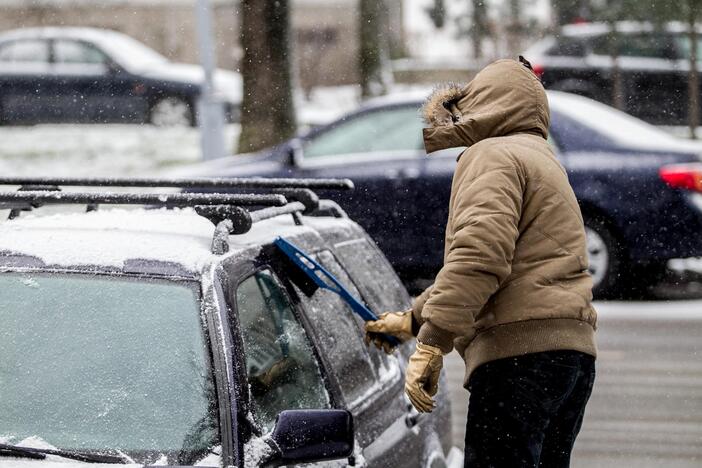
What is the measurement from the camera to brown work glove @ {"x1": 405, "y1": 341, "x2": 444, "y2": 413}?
3.20m

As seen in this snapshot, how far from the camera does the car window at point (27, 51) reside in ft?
62.1

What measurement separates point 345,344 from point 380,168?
577 centimetres

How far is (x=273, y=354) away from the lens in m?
3.15

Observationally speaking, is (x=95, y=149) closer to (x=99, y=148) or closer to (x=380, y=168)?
(x=99, y=148)

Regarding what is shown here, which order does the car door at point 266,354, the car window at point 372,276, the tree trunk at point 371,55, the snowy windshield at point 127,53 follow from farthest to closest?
the tree trunk at point 371,55 → the snowy windshield at point 127,53 → the car window at point 372,276 → the car door at point 266,354

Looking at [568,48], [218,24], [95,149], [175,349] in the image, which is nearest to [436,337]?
[175,349]

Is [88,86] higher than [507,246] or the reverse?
the reverse

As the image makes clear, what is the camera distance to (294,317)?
10.9ft

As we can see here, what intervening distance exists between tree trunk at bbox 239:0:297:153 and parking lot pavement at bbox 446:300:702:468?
6483 mm

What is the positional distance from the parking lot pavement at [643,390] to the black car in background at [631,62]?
882 centimetres

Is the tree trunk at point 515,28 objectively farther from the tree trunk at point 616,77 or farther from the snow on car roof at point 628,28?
the tree trunk at point 616,77

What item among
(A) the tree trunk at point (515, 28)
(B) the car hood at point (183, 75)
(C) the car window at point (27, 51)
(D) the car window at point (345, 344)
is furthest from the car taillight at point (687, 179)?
(A) the tree trunk at point (515, 28)

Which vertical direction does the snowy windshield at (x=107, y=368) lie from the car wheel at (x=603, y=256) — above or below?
above

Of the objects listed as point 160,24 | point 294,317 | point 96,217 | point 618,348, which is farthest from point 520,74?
point 160,24
